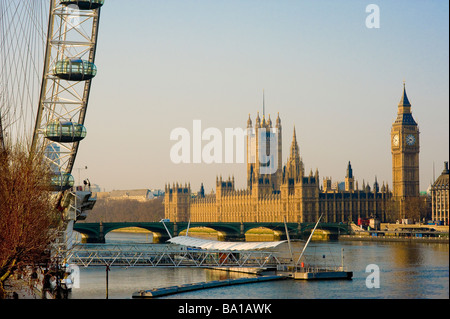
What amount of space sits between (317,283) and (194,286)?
7734 mm

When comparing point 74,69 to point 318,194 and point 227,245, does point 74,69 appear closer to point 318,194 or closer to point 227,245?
point 227,245

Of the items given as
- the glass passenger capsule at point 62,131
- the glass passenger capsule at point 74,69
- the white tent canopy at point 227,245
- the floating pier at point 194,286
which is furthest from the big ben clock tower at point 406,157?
the glass passenger capsule at point 74,69

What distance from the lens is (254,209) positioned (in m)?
139

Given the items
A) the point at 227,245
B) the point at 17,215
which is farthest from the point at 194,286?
the point at 17,215

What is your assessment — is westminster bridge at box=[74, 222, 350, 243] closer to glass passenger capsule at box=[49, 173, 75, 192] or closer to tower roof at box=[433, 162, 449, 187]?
tower roof at box=[433, 162, 449, 187]

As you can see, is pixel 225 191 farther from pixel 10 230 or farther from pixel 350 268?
pixel 10 230

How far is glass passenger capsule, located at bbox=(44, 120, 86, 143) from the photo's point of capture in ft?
116

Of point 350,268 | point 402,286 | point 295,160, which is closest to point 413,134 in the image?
point 295,160

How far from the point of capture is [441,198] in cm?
11469

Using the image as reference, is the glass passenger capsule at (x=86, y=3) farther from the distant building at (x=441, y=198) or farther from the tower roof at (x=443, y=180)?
the tower roof at (x=443, y=180)

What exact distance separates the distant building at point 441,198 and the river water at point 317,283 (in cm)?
4921

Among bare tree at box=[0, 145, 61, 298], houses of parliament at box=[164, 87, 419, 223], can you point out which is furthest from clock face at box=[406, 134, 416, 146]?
bare tree at box=[0, 145, 61, 298]

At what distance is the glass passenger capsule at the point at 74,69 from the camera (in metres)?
35.1

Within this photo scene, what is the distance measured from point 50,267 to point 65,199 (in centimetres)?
776
